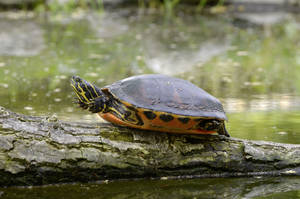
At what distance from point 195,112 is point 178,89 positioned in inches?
8.3

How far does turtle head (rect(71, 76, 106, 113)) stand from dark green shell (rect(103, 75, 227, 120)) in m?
0.10

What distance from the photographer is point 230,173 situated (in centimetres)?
296

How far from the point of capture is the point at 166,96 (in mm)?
2830

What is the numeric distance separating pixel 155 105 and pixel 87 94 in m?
0.43

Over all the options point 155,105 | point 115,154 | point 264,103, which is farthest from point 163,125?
point 264,103

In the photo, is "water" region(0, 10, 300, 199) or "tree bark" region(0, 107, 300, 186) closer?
"tree bark" region(0, 107, 300, 186)

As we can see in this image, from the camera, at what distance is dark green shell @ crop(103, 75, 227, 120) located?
2.77 meters

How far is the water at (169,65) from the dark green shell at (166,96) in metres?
0.45

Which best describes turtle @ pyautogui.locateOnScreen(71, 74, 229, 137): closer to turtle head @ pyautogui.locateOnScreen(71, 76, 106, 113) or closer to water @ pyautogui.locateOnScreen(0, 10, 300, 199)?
turtle head @ pyautogui.locateOnScreen(71, 76, 106, 113)

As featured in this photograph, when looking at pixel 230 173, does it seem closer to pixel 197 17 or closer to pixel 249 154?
pixel 249 154

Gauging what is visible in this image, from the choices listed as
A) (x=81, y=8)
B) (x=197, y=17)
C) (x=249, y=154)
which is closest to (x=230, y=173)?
(x=249, y=154)

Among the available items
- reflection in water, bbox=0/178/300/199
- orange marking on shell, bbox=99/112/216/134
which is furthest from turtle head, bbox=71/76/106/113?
reflection in water, bbox=0/178/300/199

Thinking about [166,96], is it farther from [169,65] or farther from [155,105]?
[169,65]

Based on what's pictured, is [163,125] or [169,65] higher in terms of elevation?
[163,125]
